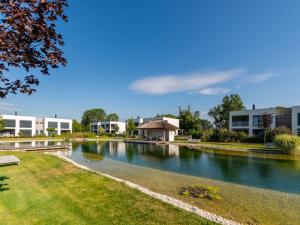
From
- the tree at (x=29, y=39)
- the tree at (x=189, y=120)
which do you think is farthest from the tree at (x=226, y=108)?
the tree at (x=29, y=39)

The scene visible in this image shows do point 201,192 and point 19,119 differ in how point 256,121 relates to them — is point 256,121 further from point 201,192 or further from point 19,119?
point 19,119

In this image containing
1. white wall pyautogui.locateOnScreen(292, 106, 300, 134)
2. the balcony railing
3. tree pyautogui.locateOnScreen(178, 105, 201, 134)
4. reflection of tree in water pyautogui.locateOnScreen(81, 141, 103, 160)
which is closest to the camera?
reflection of tree in water pyautogui.locateOnScreen(81, 141, 103, 160)

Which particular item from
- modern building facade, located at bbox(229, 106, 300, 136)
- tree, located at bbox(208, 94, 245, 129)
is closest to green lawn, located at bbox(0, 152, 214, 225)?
modern building facade, located at bbox(229, 106, 300, 136)

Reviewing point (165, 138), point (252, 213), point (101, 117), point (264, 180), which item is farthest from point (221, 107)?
point (101, 117)

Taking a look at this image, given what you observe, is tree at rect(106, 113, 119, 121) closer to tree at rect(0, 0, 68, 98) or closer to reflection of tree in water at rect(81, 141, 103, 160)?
reflection of tree in water at rect(81, 141, 103, 160)

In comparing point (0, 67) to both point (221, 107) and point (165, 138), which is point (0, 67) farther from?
point (221, 107)

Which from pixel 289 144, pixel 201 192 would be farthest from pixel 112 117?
pixel 201 192

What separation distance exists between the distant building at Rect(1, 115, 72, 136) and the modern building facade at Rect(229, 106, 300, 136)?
41.0 meters

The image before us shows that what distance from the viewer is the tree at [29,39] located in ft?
7.94

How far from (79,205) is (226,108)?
155 ft

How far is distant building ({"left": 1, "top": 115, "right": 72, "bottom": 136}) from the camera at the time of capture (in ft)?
149

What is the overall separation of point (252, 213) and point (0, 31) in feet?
21.6

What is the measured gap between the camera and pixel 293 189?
287 inches

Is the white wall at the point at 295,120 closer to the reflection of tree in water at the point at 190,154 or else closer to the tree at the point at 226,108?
the reflection of tree in water at the point at 190,154
